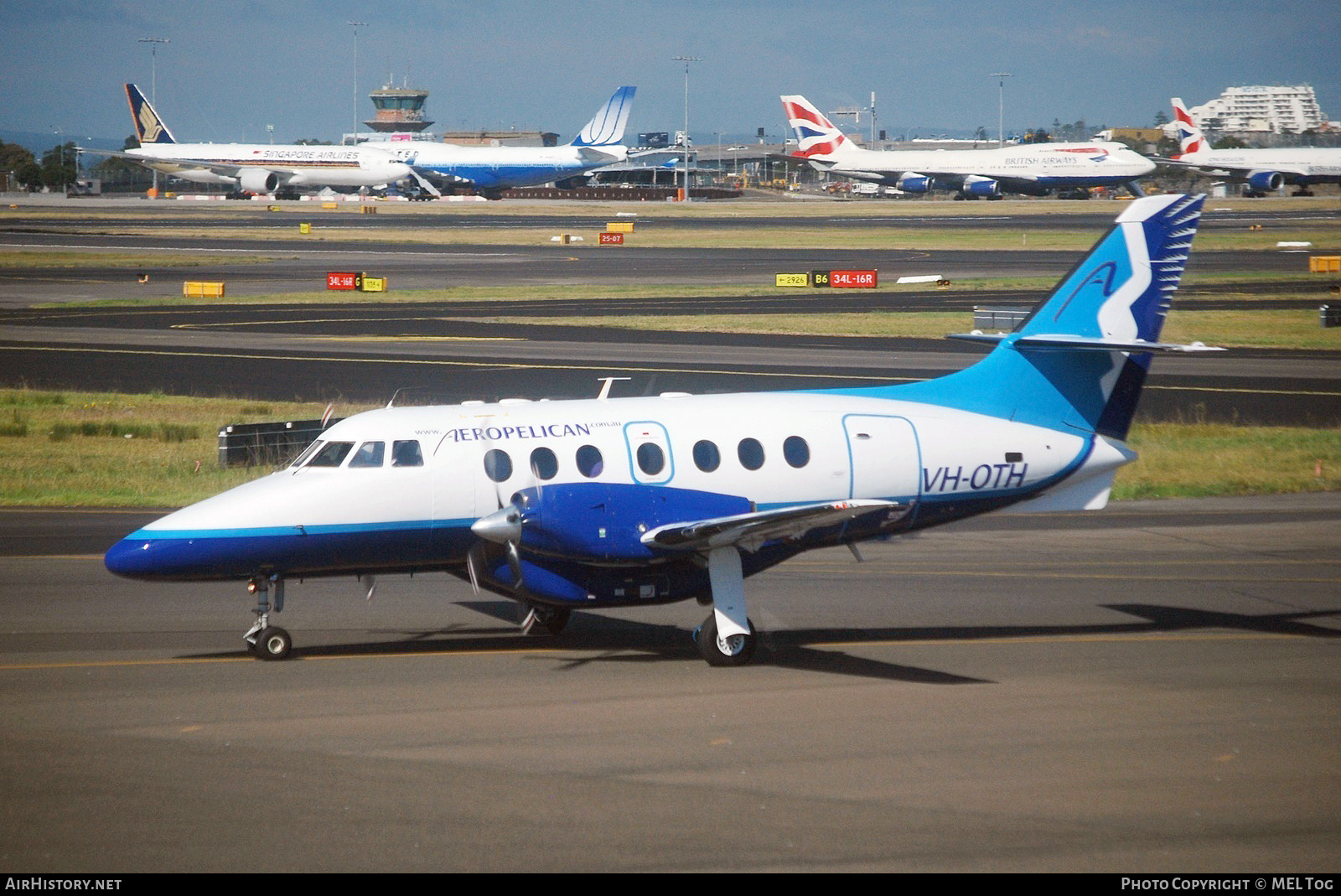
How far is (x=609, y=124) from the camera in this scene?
138m

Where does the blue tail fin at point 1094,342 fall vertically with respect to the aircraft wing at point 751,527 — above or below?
above

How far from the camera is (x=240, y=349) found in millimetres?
45875

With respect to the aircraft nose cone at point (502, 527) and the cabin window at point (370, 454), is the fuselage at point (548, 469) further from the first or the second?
the aircraft nose cone at point (502, 527)

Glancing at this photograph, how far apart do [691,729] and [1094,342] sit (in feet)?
25.8

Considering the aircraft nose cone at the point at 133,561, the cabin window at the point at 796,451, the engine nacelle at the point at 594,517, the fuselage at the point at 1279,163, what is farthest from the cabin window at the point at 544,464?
the fuselage at the point at 1279,163

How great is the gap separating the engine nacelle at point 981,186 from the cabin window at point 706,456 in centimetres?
13193

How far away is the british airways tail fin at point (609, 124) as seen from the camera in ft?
453

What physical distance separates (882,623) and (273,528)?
768 cm

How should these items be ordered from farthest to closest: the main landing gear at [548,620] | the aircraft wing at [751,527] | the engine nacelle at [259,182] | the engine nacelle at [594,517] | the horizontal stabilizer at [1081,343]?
1. the engine nacelle at [259,182]
2. the horizontal stabilizer at [1081,343]
3. the main landing gear at [548,620]
4. the engine nacelle at [594,517]
5. the aircraft wing at [751,527]

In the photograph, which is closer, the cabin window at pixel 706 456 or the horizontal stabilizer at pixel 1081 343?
the cabin window at pixel 706 456

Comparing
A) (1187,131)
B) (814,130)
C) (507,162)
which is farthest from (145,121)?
(1187,131)

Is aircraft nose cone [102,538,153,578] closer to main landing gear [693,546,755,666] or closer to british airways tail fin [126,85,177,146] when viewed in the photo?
main landing gear [693,546,755,666]

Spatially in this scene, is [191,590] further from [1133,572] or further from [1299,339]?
[1299,339]
